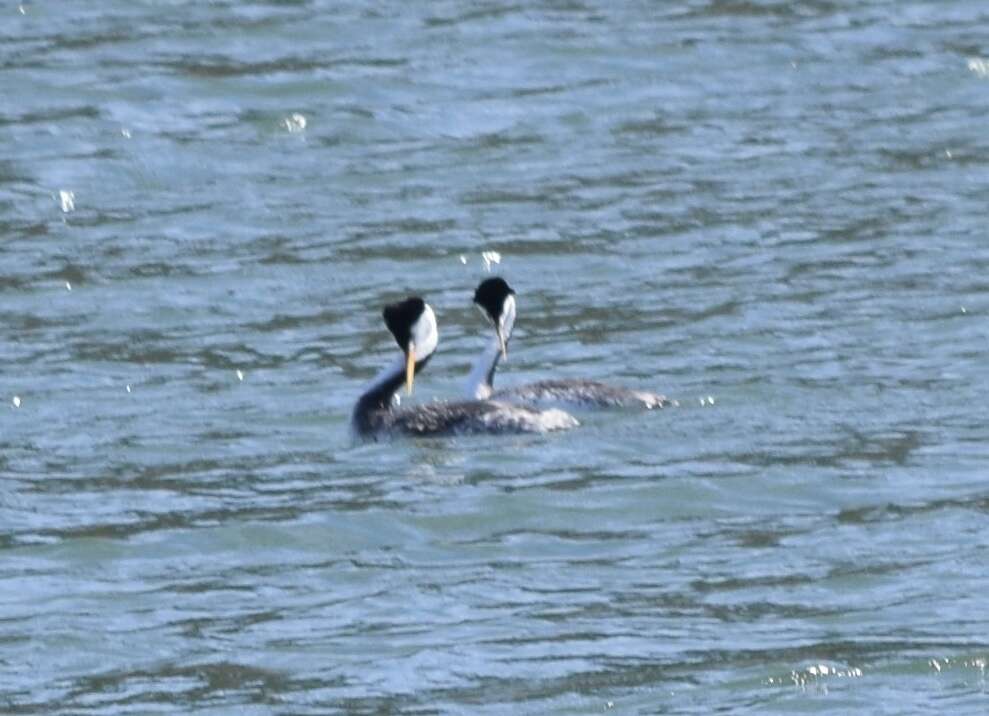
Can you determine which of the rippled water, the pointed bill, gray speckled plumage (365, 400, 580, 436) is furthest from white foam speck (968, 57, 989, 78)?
gray speckled plumage (365, 400, 580, 436)

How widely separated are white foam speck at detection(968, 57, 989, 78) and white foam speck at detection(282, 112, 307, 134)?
16.3 feet

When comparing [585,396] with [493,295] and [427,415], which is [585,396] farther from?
[493,295]

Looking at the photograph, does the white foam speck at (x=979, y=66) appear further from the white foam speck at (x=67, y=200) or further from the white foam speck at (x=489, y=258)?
the white foam speck at (x=67, y=200)

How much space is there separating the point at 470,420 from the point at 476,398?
26.7 inches

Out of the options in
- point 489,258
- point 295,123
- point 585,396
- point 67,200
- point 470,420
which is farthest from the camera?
point 295,123

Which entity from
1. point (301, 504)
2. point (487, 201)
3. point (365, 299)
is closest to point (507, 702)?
point (301, 504)

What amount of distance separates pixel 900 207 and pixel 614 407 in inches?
193

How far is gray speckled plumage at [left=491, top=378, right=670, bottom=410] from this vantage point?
48.0ft

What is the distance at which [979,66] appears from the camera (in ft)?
76.3

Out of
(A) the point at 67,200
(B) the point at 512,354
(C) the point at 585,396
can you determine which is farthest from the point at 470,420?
(A) the point at 67,200

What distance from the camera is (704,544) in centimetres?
1220

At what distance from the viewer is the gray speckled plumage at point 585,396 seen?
1462cm

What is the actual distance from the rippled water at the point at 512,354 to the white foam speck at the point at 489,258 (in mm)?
47

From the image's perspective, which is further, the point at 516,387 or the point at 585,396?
the point at 516,387
